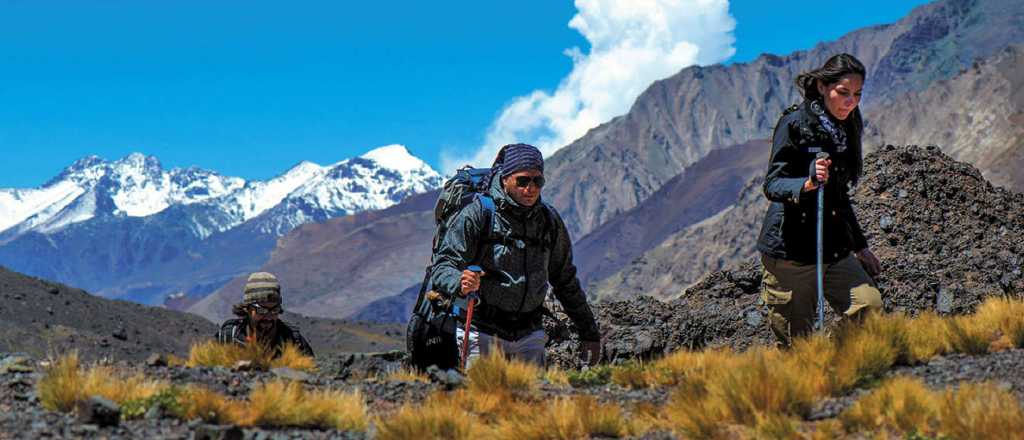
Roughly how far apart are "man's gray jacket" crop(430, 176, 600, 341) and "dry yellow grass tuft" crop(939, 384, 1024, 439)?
2.94m

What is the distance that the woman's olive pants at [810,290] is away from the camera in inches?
269

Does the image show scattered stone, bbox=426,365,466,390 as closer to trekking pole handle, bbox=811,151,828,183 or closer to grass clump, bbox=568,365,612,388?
grass clump, bbox=568,365,612,388

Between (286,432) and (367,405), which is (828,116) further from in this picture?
(286,432)

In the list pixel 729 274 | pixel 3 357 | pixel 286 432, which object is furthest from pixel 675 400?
pixel 729 274

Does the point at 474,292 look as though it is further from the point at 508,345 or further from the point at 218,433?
the point at 218,433

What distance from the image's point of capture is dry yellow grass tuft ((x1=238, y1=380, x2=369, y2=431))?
18.1 ft

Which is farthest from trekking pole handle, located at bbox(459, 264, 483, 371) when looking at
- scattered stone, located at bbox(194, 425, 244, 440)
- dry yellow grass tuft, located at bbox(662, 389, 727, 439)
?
scattered stone, located at bbox(194, 425, 244, 440)

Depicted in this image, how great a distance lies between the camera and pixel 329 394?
598cm

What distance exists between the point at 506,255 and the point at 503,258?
3 centimetres

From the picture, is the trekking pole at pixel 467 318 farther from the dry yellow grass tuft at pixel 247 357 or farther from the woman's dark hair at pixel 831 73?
the woman's dark hair at pixel 831 73

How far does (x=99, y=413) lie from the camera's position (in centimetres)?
525

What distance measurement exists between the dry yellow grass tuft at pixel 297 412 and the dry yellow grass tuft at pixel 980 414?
2.98 m

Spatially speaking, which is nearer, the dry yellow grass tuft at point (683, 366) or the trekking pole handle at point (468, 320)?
the dry yellow grass tuft at point (683, 366)

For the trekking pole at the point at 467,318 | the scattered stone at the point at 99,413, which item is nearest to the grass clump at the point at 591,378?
the trekking pole at the point at 467,318
